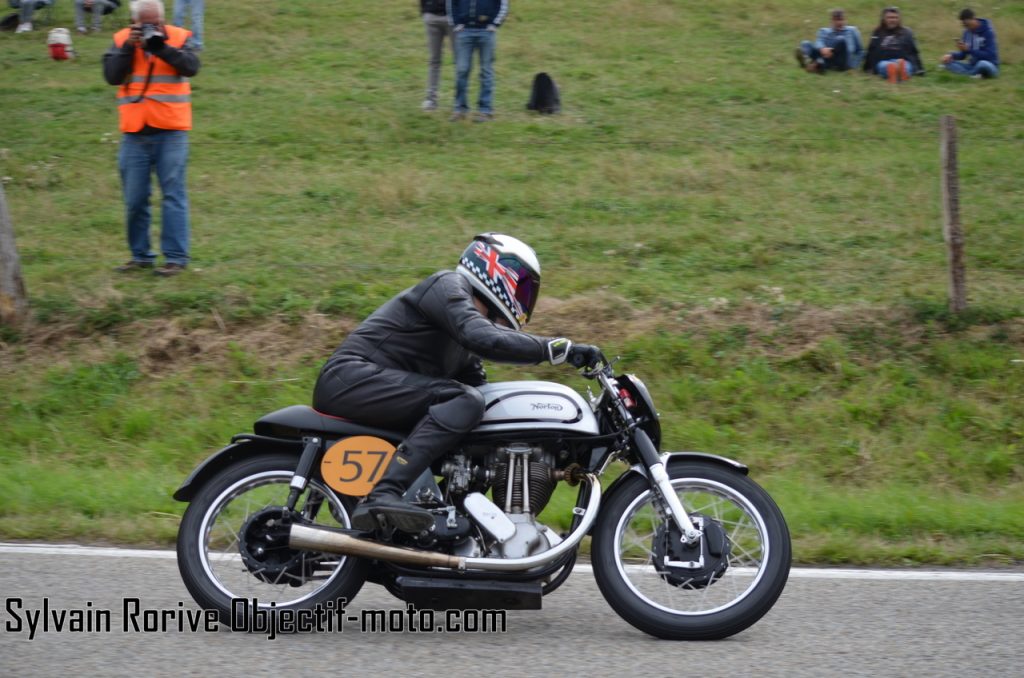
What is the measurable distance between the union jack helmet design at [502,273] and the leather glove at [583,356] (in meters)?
0.33

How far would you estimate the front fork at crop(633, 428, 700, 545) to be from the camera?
208 inches

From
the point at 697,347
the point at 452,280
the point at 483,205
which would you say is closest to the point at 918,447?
the point at 697,347

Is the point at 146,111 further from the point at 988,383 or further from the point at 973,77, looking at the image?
the point at 973,77

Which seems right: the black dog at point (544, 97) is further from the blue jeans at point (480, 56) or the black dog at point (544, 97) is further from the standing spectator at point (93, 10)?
the standing spectator at point (93, 10)

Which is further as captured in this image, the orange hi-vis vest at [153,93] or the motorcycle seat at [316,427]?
the orange hi-vis vest at [153,93]

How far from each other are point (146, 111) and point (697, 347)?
191 inches

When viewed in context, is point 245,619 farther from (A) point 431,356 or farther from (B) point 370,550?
(A) point 431,356

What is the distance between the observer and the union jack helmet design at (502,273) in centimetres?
547

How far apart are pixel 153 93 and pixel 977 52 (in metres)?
12.7

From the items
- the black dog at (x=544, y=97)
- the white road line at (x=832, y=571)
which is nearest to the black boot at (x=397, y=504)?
the white road line at (x=832, y=571)

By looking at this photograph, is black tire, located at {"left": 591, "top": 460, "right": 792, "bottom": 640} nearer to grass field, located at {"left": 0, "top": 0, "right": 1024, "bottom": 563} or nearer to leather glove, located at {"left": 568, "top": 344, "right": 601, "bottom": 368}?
leather glove, located at {"left": 568, "top": 344, "right": 601, "bottom": 368}

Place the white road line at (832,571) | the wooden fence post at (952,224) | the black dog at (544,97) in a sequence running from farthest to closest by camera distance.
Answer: the black dog at (544,97) → the wooden fence post at (952,224) → the white road line at (832,571)

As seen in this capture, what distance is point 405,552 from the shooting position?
526cm

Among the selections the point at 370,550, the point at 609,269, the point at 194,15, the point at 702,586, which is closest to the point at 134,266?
the point at 609,269
